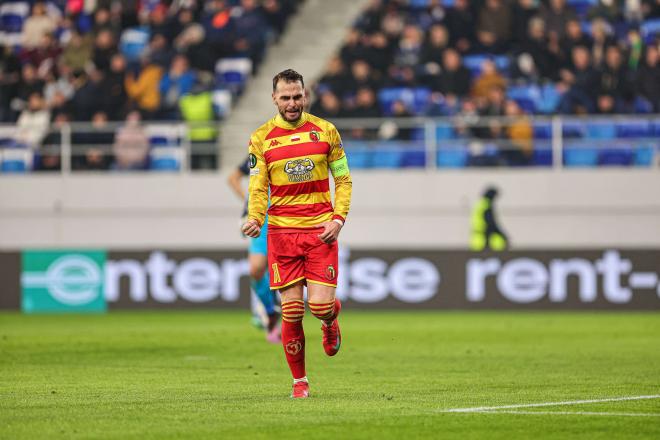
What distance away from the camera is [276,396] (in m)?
10.0

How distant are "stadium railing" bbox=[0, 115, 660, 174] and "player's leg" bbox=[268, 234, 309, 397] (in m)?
14.8

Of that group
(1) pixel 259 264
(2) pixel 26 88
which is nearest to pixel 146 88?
(2) pixel 26 88

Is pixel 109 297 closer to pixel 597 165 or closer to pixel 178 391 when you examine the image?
pixel 597 165

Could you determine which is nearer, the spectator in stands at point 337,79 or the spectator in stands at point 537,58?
the spectator in stands at point 537,58

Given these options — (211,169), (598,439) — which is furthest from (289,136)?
(211,169)

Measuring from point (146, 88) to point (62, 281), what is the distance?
15.3ft

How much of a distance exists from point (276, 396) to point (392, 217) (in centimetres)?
1597

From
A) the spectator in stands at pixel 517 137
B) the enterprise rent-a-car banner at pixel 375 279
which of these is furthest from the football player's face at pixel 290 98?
the spectator in stands at pixel 517 137

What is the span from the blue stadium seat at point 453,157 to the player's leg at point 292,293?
15687mm

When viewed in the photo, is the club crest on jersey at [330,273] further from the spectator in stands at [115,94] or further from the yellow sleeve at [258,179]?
the spectator in stands at [115,94]

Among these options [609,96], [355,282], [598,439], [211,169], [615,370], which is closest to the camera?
[598,439]

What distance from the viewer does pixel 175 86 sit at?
86.4 ft

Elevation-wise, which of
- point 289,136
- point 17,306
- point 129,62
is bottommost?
point 17,306

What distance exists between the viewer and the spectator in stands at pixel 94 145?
26.2m
